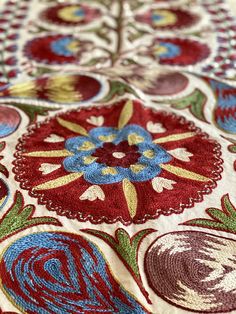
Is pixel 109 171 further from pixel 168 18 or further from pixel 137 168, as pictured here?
pixel 168 18

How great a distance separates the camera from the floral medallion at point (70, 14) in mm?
1213

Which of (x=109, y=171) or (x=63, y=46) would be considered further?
(x=63, y=46)

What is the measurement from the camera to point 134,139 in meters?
0.78

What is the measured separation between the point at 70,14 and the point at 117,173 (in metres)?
0.66

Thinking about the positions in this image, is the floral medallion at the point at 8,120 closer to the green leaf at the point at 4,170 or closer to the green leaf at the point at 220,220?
the green leaf at the point at 4,170

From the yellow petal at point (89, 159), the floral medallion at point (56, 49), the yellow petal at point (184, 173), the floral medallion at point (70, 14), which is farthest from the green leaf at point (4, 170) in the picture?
the floral medallion at point (70, 14)

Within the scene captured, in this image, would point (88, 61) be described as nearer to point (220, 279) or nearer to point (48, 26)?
point (48, 26)

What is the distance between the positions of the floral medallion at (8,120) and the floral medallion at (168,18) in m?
0.49

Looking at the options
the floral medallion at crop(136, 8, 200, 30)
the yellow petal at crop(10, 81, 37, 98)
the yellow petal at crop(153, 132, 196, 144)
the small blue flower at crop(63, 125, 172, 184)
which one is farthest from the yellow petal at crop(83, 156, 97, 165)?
the floral medallion at crop(136, 8, 200, 30)

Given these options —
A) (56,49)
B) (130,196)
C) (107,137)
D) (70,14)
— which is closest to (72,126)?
(107,137)

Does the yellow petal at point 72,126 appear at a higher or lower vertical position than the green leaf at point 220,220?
higher

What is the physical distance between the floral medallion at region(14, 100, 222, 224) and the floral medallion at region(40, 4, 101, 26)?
0.44 meters

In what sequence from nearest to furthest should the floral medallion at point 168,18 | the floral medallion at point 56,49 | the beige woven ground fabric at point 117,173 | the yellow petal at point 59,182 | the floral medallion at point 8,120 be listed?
the beige woven ground fabric at point 117,173 < the yellow petal at point 59,182 < the floral medallion at point 8,120 < the floral medallion at point 56,49 < the floral medallion at point 168,18

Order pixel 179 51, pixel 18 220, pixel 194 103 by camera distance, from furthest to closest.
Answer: pixel 179 51
pixel 194 103
pixel 18 220
